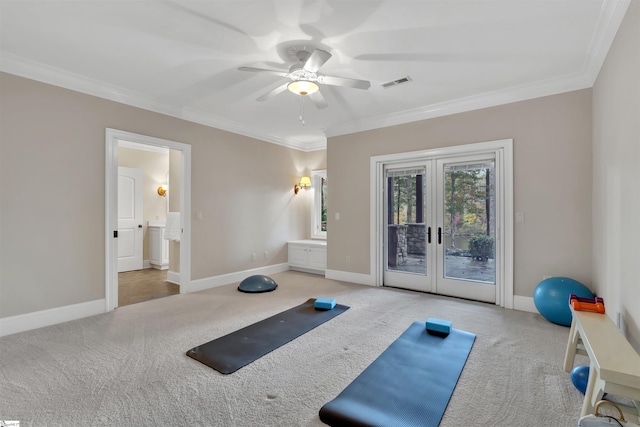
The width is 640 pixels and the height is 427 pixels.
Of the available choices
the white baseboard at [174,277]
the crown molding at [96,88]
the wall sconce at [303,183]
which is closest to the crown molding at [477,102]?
the wall sconce at [303,183]

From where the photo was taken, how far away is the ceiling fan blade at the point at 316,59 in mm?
2447

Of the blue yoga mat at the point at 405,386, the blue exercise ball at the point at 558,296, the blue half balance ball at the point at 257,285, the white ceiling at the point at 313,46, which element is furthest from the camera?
the blue half balance ball at the point at 257,285

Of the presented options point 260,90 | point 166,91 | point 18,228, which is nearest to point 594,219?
point 260,90

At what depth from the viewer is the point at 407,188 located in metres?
4.80

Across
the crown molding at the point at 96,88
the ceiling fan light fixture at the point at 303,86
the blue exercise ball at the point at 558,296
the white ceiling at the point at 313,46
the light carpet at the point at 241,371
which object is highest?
the white ceiling at the point at 313,46

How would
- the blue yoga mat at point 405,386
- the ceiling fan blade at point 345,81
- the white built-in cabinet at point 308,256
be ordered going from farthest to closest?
the white built-in cabinet at point 308,256, the ceiling fan blade at point 345,81, the blue yoga mat at point 405,386

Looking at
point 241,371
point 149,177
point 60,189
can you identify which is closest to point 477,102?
point 241,371

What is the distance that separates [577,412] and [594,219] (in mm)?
2293

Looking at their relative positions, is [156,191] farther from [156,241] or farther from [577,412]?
[577,412]

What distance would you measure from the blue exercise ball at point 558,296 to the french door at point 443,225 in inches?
28.5

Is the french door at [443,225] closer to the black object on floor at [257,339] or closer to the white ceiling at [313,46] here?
the white ceiling at [313,46]

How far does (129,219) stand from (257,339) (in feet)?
16.7

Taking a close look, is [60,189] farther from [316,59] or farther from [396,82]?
[396,82]

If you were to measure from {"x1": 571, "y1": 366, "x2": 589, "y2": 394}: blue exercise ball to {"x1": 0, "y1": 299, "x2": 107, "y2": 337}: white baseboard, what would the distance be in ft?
15.5
